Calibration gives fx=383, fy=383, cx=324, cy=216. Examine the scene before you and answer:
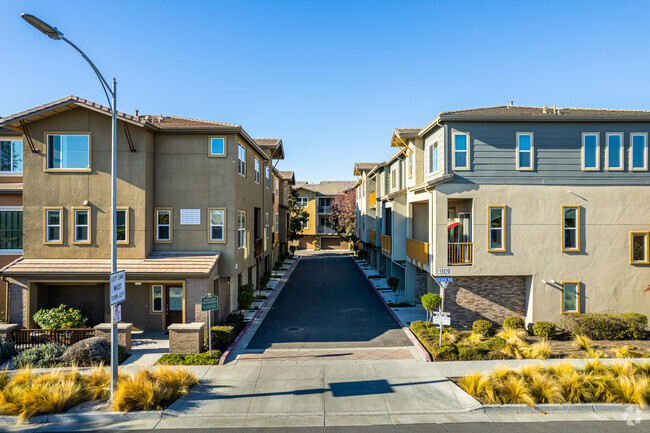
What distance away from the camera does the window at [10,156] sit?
18.7 m

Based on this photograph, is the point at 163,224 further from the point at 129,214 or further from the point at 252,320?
the point at 252,320

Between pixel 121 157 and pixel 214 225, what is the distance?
496cm

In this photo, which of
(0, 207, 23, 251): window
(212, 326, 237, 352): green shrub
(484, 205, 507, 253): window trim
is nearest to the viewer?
(212, 326, 237, 352): green shrub

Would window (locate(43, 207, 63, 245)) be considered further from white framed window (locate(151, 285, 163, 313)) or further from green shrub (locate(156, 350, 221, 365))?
green shrub (locate(156, 350, 221, 365))

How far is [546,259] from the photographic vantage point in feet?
53.5

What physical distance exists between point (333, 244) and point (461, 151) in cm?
4314

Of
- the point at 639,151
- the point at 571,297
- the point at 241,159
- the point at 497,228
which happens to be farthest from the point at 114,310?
the point at 639,151

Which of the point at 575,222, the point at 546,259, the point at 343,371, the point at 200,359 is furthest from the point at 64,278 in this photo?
the point at 575,222

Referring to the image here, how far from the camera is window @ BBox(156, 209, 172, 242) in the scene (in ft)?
57.5

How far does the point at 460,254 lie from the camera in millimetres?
16375

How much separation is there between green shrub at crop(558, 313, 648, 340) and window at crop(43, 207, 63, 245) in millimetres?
22108

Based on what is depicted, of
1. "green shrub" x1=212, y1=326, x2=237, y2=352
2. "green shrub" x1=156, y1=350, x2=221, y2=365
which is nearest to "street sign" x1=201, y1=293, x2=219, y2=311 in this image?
"green shrub" x1=212, y1=326, x2=237, y2=352

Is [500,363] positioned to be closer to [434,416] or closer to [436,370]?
[436,370]

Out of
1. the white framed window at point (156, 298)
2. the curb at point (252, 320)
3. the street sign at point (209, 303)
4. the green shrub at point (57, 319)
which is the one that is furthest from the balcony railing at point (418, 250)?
the green shrub at point (57, 319)
